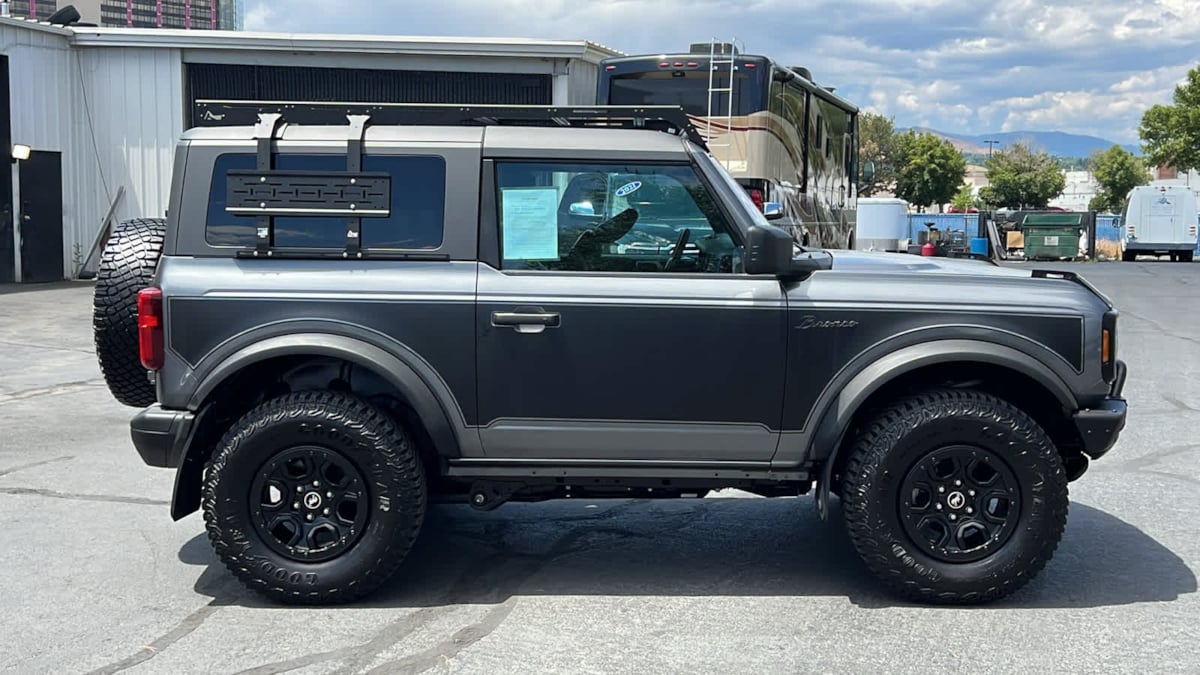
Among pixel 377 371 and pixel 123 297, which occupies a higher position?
pixel 123 297

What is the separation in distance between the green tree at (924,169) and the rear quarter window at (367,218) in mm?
71047

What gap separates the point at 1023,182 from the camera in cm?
8262

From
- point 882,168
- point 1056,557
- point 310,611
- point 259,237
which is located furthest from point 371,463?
point 882,168

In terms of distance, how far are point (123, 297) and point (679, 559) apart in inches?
109

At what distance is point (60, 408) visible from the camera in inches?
377

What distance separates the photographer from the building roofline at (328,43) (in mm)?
20266

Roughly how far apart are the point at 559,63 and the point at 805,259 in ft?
→ 54.6

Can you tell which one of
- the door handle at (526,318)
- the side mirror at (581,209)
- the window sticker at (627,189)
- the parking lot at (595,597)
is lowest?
the parking lot at (595,597)

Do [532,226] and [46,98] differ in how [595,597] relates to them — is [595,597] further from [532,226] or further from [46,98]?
[46,98]

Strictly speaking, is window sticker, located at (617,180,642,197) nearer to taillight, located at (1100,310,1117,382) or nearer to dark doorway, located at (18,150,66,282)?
taillight, located at (1100,310,1117,382)

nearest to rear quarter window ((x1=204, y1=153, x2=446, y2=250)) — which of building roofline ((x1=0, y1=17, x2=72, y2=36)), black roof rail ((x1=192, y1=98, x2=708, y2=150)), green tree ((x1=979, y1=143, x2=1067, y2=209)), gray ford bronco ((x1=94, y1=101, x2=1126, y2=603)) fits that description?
gray ford bronco ((x1=94, y1=101, x2=1126, y2=603))

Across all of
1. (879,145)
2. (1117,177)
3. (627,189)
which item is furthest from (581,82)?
(1117,177)

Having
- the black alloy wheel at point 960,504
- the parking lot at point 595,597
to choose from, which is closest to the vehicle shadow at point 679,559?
the parking lot at point 595,597

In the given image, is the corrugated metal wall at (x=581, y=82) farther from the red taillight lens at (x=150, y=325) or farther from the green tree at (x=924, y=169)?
the green tree at (x=924, y=169)
